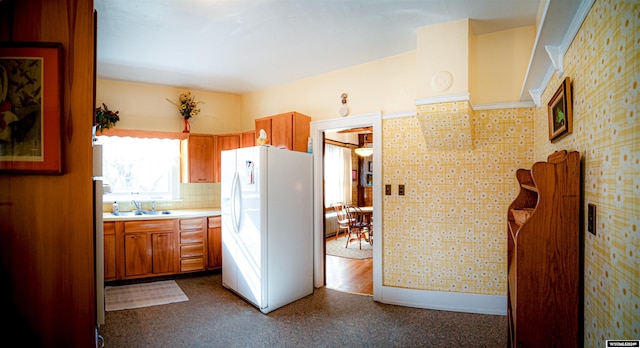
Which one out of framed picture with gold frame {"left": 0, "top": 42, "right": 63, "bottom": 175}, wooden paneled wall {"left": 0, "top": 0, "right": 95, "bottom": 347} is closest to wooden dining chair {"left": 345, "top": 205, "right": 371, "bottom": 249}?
wooden paneled wall {"left": 0, "top": 0, "right": 95, "bottom": 347}

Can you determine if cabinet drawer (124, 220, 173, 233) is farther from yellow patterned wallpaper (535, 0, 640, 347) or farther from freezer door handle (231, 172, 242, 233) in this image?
yellow patterned wallpaper (535, 0, 640, 347)

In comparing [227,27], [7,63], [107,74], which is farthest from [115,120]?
[7,63]

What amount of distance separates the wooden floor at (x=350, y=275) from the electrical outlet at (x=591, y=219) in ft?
8.35

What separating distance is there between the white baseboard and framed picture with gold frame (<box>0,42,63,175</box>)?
9.81 feet

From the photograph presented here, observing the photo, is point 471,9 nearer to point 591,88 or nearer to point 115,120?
point 591,88

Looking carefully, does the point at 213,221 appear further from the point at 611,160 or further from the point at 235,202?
the point at 611,160

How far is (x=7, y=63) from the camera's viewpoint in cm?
133

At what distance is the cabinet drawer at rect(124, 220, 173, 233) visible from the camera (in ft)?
12.2

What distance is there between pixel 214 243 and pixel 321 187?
1.74m

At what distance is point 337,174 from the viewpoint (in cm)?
736

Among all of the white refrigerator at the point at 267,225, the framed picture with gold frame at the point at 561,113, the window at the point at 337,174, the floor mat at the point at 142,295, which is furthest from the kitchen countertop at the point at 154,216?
the framed picture with gold frame at the point at 561,113

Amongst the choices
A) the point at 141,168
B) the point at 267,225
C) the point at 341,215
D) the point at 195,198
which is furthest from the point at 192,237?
the point at 341,215

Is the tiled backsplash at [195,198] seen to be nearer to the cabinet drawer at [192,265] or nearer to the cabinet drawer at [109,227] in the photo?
the cabinet drawer at [109,227]

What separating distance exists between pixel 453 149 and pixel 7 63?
125 inches
